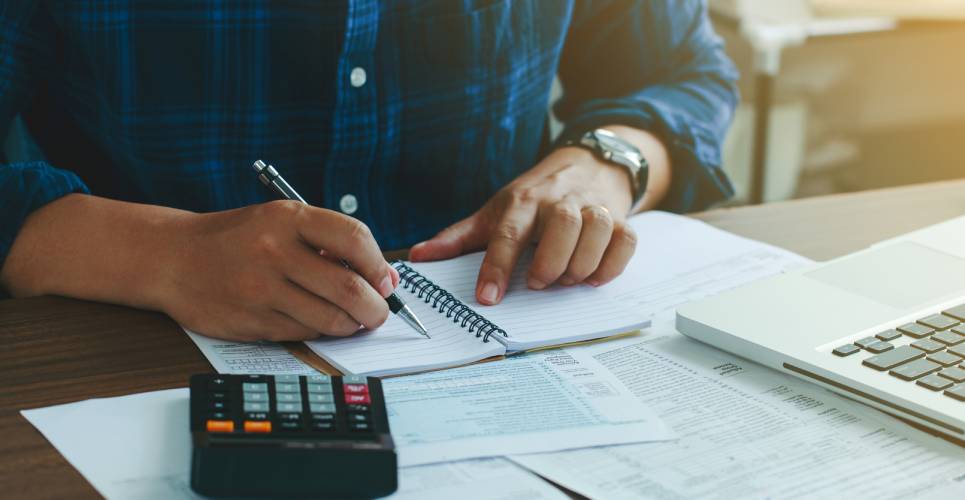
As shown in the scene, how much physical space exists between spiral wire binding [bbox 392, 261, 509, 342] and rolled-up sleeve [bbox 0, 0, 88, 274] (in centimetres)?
29

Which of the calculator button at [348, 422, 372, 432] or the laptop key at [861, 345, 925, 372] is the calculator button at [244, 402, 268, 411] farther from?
the laptop key at [861, 345, 925, 372]

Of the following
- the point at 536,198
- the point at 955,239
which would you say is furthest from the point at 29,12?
the point at 955,239

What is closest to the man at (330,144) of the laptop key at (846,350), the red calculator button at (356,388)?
the red calculator button at (356,388)

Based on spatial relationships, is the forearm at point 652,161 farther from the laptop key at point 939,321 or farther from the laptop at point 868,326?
the laptop key at point 939,321

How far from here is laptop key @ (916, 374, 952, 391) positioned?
0.61 meters

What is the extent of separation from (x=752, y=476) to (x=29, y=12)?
0.76 meters

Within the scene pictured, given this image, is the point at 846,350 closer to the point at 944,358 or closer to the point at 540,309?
the point at 944,358

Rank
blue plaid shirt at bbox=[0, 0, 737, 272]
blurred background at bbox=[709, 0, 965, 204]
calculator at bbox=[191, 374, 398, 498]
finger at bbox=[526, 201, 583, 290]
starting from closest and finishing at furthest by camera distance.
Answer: calculator at bbox=[191, 374, 398, 498]
finger at bbox=[526, 201, 583, 290]
blue plaid shirt at bbox=[0, 0, 737, 272]
blurred background at bbox=[709, 0, 965, 204]

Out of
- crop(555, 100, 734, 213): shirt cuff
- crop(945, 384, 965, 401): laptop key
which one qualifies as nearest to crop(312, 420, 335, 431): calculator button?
crop(945, 384, 965, 401): laptop key

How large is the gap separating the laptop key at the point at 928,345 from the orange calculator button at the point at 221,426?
44cm

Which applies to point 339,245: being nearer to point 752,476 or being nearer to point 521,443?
point 521,443

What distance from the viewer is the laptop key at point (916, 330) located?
0.68 metres

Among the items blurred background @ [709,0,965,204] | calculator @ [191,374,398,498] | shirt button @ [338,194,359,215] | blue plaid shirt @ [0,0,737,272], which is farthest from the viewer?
blurred background @ [709,0,965,204]

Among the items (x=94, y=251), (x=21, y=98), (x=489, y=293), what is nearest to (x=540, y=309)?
(x=489, y=293)
